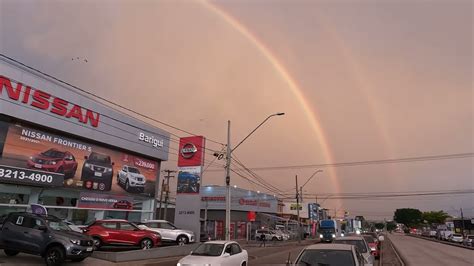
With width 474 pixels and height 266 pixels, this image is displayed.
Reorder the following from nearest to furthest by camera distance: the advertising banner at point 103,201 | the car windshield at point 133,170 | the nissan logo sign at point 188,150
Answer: the advertising banner at point 103,201
the car windshield at point 133,170
the nissan logo sign at point 188,150

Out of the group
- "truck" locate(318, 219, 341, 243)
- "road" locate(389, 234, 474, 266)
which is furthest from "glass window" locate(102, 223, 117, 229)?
"truck" locate(318, 219, 341, 243)

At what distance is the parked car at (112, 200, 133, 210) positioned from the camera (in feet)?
107

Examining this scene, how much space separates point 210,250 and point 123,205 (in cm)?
1964

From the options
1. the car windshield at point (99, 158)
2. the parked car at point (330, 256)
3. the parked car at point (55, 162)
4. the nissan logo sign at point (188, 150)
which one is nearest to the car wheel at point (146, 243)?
the parked car at point (55, 162)

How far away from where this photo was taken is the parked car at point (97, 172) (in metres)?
29.7

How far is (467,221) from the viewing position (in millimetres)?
126125

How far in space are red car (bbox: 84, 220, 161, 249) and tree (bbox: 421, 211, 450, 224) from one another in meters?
196

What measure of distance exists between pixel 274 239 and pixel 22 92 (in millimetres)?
45154

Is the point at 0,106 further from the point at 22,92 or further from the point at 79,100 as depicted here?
the point at 79,100

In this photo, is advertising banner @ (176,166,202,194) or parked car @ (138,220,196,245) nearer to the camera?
parked car @ (138,220,196,245)

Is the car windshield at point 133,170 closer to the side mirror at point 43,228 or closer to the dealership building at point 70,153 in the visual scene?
the dealership building at point 70,153

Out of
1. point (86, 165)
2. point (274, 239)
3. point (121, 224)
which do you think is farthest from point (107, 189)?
point (274, 239)

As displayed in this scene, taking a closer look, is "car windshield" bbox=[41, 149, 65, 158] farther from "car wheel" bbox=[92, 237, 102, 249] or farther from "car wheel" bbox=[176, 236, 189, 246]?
"car wheel" bbox=[176, 236, 189, 246]

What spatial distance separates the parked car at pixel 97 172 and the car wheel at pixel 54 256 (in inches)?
551
